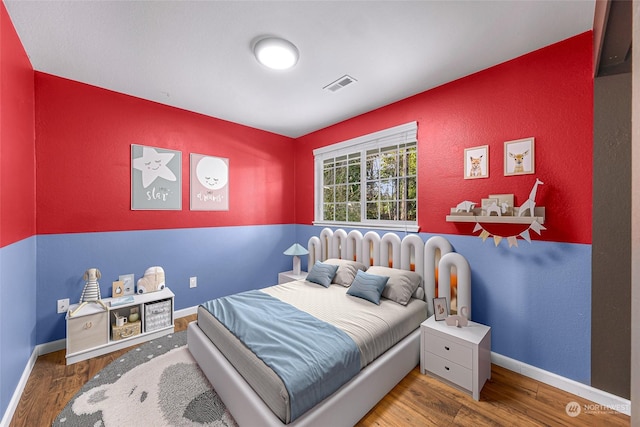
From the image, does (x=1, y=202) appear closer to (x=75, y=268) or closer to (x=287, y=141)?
(x=75, y=268)

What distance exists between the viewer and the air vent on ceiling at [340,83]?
253 cm

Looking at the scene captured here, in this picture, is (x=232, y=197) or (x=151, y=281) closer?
(x=151, y=281)

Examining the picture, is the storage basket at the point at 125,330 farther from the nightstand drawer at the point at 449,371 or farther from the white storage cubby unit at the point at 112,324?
the nightstand drawer at the point at 449,371

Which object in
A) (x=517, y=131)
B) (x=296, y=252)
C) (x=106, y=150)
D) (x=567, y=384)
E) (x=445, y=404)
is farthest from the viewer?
(x=296, y=252)

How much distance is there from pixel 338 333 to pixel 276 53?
224 cm

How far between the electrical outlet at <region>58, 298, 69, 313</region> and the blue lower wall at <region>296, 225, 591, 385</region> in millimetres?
3966

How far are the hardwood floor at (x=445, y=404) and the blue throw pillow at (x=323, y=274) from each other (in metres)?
1.22

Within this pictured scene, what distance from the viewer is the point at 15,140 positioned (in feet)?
6.31

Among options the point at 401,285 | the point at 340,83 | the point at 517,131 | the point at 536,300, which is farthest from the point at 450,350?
the point at 340,83

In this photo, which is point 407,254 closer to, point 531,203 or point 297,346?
point 531,203

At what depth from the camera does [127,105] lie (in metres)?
2.90

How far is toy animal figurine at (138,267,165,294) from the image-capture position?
9.59ft

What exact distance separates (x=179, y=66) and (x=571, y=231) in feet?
11.6

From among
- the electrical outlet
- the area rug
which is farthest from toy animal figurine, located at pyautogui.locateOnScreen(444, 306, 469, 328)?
the electrical outlet
